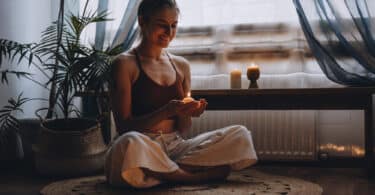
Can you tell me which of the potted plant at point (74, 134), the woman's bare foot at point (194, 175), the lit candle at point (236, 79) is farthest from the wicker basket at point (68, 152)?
the lit candle at point (236, 79)

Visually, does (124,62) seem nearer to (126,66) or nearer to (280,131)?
(126,66)

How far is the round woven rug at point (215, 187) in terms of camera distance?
1.92m

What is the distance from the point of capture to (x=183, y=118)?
2188 millimetres

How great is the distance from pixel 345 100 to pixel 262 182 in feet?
2.63

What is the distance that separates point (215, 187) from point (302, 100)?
38.1 inches

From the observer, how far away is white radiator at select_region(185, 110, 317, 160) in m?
2.83

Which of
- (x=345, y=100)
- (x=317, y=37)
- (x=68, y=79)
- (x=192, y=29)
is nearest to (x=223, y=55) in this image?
(x=192, y=29)

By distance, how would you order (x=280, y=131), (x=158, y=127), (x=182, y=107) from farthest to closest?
(x=280, y=131) → (x=158, y=127) → (x=182, y=107)

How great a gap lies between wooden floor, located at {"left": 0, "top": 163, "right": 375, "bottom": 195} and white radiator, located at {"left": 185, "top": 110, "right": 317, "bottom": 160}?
78 millimetres

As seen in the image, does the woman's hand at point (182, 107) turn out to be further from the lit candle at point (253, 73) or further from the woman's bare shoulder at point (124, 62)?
the lit candle at point (253, 73)

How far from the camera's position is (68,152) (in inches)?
96.0

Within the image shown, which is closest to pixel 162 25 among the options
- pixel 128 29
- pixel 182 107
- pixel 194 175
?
pixel 182 107

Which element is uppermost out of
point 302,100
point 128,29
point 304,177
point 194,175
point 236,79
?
point 128,29

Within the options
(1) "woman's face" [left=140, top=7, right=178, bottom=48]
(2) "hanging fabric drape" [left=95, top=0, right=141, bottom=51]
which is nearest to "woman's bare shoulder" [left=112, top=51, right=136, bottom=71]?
(1) "woman's face" [left=140, top=7, right=178, bottom=48]
